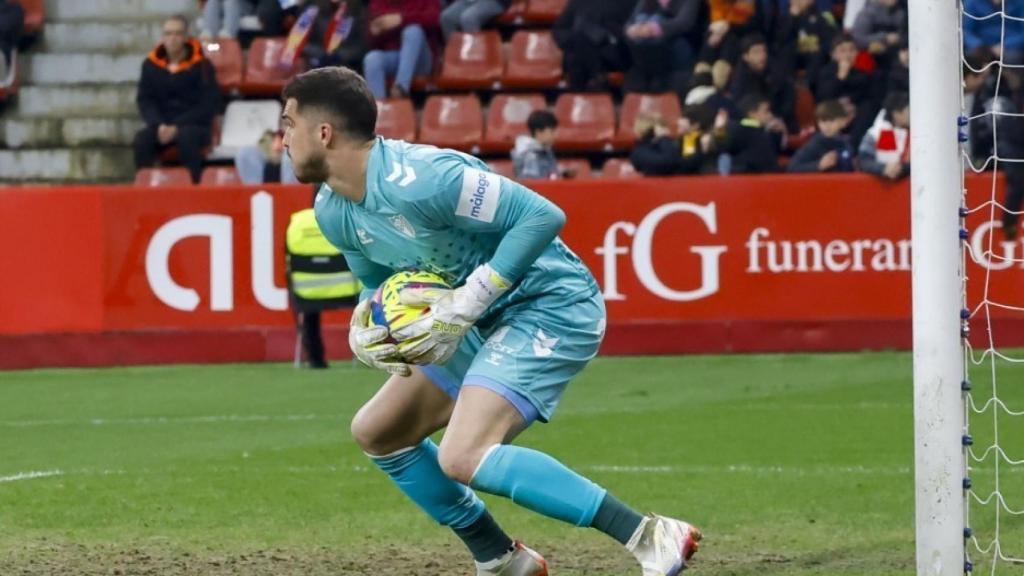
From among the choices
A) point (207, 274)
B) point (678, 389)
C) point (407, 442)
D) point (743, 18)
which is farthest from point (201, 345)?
point (407, 442)

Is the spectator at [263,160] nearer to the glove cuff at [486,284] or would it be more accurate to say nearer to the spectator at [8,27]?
the spectator at [8,27]

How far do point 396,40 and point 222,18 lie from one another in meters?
2.67

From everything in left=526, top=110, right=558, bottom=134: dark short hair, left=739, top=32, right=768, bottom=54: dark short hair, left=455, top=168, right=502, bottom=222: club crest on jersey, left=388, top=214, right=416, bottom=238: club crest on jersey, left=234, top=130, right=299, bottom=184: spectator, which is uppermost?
left=739, top=32, right=768, bottom=54: dark short hair

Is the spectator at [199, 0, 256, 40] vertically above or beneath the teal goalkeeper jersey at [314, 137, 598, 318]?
above

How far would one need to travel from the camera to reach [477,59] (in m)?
21.8

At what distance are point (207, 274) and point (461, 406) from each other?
1085cm

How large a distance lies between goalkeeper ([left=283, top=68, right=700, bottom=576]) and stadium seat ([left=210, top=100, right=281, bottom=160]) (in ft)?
49.0

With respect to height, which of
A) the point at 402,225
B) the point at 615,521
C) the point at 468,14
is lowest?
the point at 615,521

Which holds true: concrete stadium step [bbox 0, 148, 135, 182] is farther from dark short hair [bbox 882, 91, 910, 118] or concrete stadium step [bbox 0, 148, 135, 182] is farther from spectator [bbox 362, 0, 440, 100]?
dark short hair [bbox 882, 91, 910, 118]

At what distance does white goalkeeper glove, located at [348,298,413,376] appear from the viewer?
21.6 feet

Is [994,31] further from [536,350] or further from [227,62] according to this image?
[536,350]

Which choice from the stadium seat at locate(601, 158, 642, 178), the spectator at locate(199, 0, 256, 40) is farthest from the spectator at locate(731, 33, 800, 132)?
the spectator at locate(199, 0, 256, 40)

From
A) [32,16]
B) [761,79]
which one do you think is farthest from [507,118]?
[32,16]

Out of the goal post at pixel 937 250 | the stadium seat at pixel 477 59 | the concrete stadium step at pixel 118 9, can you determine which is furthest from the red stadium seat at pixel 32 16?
the goal post at pixel 937 250
